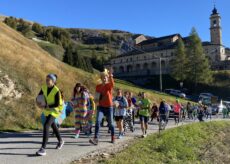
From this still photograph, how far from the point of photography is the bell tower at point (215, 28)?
395ft

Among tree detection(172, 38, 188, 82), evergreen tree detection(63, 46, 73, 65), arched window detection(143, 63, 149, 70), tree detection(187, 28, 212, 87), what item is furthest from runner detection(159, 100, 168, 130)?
arched window detection(143, 63, 149, 70)

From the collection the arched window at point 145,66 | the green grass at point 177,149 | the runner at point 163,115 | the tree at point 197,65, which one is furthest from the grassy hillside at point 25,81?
the arched window at point 145,66

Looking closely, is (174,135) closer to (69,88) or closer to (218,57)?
→ (69,88)

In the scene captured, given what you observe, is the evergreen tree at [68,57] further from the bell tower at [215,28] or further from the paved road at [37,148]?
the bell tower at [215,28]

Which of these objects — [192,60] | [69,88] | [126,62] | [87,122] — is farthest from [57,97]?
[126,62]

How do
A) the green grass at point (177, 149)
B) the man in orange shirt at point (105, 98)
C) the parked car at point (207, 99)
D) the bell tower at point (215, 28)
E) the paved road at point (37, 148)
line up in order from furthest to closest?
1. the bell tower at point (215, 28)
2. the parked car at point (207, 99)
3. the man in orange shirt at point (105, 98)
4. the green grass at point (177, 149)
5. the paved road at point (37, 148)

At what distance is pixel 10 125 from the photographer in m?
16.3

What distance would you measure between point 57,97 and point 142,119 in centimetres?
592

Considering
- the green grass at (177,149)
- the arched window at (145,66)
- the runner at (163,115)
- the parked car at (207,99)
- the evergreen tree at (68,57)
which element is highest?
the arched window at (145,66)

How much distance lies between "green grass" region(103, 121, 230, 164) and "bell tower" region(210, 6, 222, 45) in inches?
4114

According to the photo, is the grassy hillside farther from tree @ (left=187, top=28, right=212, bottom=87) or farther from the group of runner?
tree @ (left=187, top=28, right=212, bottom=87)

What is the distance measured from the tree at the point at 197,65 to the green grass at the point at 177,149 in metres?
56.8

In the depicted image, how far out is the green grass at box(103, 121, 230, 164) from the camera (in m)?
10.4

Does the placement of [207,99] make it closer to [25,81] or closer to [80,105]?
[25,81]
